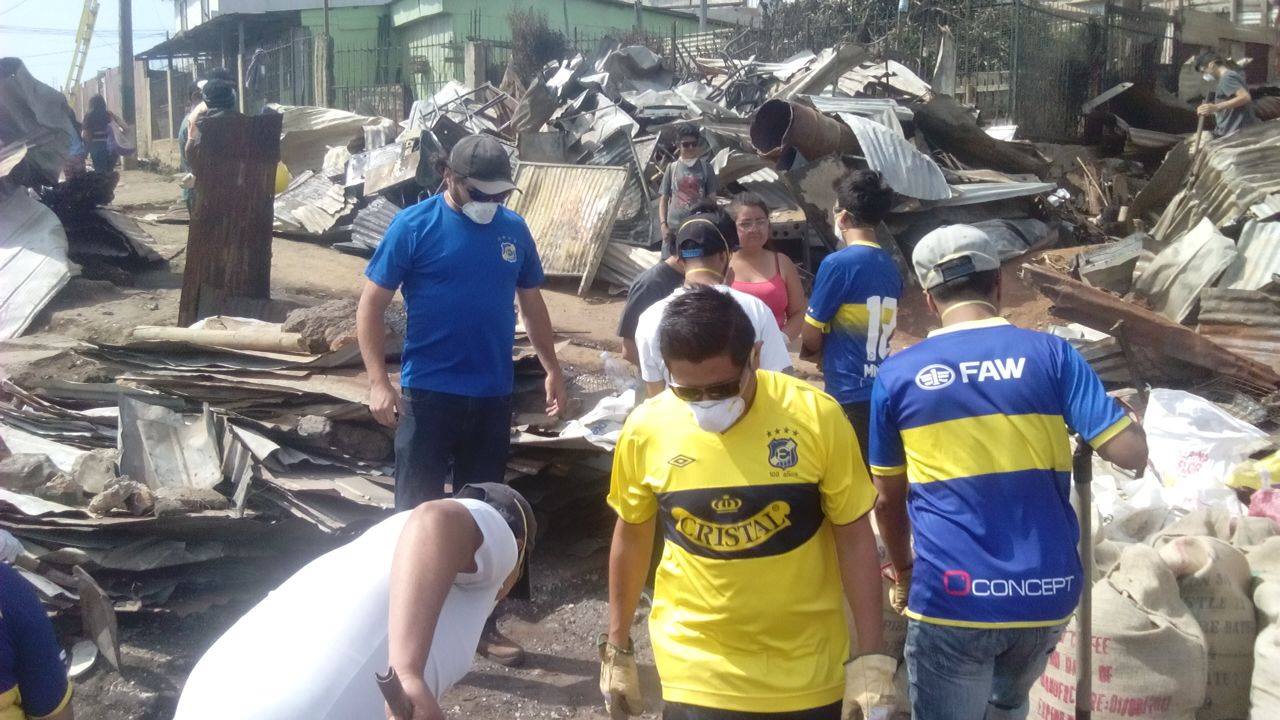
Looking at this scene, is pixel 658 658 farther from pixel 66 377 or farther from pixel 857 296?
pixel 66 377

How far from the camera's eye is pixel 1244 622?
372cm

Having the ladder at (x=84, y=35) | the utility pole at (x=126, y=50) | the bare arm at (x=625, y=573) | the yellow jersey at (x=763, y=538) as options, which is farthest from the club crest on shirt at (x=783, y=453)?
the ladder at (x=84, y=35)

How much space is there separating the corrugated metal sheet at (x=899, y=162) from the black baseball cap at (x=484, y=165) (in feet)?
20.7

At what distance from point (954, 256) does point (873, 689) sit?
1.08 m

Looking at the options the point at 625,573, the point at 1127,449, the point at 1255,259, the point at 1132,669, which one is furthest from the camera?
the point at 1255,259

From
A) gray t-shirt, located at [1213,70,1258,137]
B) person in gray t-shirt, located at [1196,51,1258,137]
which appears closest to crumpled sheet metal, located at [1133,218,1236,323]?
person in gray t-shirt, located at [1196,51,1258,137]

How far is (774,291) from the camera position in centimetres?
472

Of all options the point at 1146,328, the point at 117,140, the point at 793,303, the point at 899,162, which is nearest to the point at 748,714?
the point at 793,303

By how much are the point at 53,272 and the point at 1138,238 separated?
840cm

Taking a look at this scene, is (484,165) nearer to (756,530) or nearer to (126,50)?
(756,530)

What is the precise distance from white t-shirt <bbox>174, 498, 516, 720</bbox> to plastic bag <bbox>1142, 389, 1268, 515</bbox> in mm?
4096

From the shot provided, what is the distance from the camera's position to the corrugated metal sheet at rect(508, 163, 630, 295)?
401 inches

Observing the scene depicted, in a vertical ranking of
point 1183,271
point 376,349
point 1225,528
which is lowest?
point 1225,528

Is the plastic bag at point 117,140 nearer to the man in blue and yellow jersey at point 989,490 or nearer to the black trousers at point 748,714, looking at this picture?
the man in blue and yellow jersey at point 989,490
